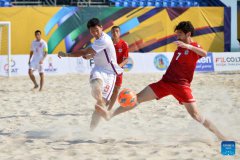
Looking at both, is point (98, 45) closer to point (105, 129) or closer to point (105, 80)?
point (105, 80)

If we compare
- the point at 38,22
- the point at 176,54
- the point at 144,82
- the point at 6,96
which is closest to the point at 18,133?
the point at 176,54

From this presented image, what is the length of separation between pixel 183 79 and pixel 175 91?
172mm

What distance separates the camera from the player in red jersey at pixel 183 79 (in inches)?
223

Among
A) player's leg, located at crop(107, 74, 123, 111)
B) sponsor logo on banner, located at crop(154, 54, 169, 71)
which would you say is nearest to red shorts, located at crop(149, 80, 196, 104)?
player's leg, located at crop(107, 74, 123, 111)

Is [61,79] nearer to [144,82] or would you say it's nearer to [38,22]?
[144,82]

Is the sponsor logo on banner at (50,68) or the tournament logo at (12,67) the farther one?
the sponsor logo on banner at (50,68)

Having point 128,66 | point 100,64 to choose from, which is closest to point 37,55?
point 128,66

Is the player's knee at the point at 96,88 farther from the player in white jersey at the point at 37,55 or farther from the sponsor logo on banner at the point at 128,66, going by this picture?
the sponsor logo on banner at the point at 128,66

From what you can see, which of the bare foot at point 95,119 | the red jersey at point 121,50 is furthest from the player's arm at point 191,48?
the red jersey at point 121,50

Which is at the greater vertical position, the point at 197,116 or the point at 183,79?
the point at 183,79

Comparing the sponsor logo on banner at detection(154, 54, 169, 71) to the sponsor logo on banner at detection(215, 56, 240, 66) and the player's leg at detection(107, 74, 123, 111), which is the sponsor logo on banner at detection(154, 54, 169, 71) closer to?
the sponsor logo on banner at detection(215, 56, 240, 66)

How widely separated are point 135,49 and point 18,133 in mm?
14402

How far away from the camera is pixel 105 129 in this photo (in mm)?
6773

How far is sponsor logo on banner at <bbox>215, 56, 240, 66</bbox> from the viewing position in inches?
724
